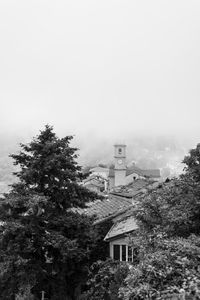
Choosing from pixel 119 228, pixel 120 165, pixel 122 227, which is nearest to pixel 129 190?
pixel 119 228

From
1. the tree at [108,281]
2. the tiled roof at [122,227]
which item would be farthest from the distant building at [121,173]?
the tree at [108,281]

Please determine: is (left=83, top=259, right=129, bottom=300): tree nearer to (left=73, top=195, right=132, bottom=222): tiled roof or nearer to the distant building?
(left=73, top=195, right=132, bottom=222): tiled roof

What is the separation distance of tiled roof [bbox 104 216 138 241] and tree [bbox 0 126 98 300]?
2.49 meters

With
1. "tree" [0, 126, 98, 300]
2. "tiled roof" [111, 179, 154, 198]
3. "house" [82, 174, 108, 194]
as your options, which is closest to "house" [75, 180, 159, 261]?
"tree" [0, 126, 98, 300]

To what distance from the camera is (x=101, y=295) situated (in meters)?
17.8

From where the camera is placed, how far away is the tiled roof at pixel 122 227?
879 inches

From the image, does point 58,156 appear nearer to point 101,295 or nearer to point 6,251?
point 6,251

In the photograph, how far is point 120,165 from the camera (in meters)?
89.5

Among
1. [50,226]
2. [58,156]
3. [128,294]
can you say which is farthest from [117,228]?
[128,294]

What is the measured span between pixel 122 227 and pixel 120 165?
6629 cm

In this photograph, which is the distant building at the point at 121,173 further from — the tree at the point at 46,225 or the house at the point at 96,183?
the tree at the point at 46,225

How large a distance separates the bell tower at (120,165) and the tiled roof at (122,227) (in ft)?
205

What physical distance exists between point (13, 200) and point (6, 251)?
101 inches

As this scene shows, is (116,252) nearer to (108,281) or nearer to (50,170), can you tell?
(108,281)
